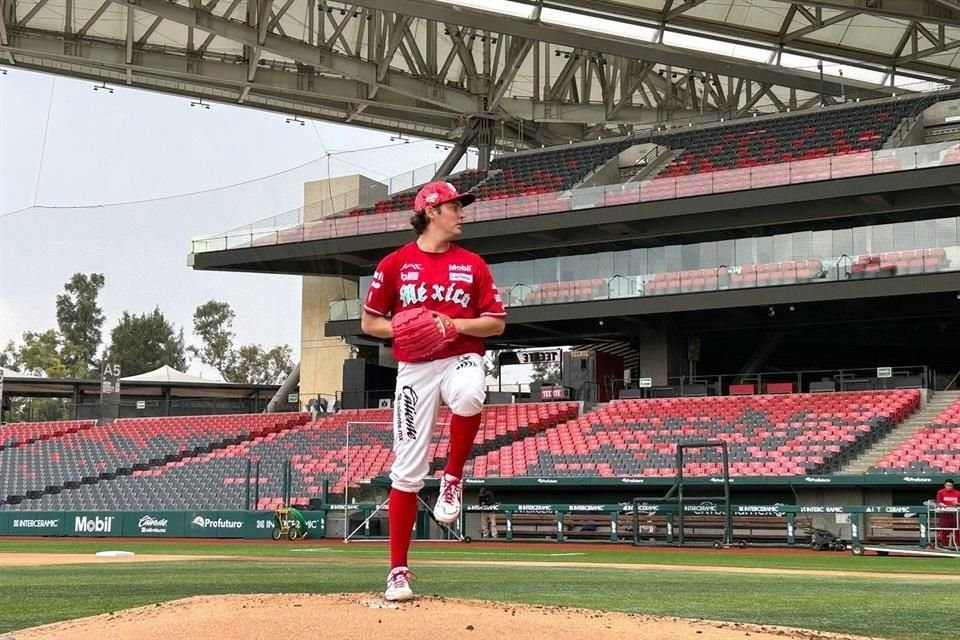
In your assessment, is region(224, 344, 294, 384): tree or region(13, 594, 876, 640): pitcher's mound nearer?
region(13, 594, 876, 640): pitcher's mound

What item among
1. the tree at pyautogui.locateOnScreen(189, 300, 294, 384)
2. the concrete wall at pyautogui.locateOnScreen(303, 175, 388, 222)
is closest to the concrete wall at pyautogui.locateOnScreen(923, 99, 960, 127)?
the concrete wall at pyautogui.locateOnScreen(303, 175, 388, 222)

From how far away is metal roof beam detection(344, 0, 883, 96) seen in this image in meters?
32.3

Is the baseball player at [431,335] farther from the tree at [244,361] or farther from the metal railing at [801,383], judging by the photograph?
the tree at [244,361]

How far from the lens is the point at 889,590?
27.1 feet

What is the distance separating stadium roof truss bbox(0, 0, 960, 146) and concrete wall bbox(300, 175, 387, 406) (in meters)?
3.21

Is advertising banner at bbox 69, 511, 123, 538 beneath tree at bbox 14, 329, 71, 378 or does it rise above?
beneath

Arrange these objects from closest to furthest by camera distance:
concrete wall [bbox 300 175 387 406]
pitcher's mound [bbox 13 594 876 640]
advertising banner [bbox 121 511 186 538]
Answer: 1. pitcher's mound [bbox 13 594 876 640]
2. advertising banner [bbox 121 511 186 538]
3. concrete wall [bbox 300 175 387 406]

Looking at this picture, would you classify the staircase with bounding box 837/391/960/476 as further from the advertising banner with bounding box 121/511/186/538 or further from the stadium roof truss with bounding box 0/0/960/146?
the advertising banner with bounding box 121/511/186/538

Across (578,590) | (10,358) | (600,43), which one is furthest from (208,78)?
(10,358)

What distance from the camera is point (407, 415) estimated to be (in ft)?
19.8

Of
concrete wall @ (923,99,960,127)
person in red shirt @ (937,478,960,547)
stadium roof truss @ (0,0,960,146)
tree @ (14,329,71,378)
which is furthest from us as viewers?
tree @ (14,329,71,378)

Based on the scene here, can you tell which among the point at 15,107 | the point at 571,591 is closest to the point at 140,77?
the point at 15,107

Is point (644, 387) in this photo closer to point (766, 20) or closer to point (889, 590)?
point (766, 20)

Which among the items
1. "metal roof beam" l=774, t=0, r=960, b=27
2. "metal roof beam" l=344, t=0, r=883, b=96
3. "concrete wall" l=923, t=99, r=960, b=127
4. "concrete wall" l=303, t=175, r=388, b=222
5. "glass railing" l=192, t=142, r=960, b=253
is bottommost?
"glass railing" l=192, t=142, r=960, b=253
